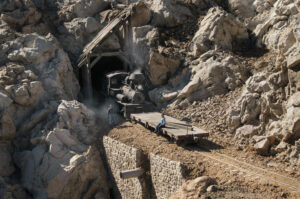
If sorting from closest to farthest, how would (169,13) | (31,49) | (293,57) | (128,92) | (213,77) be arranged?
(293,57)
(213,77)
(31,49)
(128,92)
(169,13)

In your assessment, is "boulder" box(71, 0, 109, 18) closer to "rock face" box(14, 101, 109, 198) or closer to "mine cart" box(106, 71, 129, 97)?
"mine cart" box(106, 71, 129, 97)

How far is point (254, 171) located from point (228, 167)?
3.46 feet

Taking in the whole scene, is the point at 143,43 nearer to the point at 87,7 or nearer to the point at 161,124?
the point at 87,7

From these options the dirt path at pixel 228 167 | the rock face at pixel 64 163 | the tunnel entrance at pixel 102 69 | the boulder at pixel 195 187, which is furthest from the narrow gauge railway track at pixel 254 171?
the tunnel entrance at pixel 102 69

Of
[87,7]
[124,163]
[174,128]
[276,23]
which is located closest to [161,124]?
[174,128]

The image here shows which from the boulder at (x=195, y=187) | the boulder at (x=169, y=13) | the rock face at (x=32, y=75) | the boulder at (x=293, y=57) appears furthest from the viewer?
the boulder at (x=169, y=13)

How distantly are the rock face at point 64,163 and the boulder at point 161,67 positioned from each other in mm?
6151

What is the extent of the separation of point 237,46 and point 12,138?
47.6 feet

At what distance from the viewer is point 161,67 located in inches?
917

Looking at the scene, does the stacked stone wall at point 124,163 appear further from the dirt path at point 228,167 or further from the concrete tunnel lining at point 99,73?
the concrete tunnel lining at point 99,73

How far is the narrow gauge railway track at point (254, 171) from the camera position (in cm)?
1332

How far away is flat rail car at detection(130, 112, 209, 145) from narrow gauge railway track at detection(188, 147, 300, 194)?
0.66 m

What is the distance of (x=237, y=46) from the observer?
2289 centimetres

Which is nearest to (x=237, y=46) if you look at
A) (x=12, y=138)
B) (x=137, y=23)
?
(x=137, y=23)
